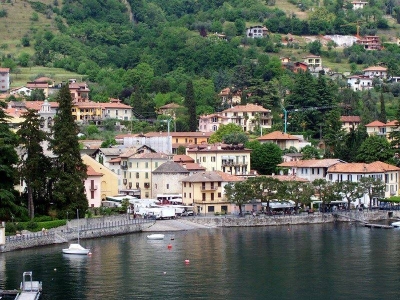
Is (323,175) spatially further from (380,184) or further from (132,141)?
(132,141)

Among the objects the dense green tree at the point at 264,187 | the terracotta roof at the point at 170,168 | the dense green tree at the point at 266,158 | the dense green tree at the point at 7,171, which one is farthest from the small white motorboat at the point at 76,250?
the dense green tree at the point at 266,158

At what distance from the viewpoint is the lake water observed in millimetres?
68562

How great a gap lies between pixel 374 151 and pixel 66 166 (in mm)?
38100

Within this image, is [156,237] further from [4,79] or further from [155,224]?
[4,79]

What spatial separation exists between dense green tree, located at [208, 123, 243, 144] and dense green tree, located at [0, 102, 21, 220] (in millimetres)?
41777

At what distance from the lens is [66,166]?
93.1m

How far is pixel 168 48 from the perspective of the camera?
184 meters

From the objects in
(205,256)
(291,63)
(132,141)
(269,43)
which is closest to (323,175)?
(132,141)

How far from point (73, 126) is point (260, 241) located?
17.2 m

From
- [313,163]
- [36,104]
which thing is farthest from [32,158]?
[36,104]

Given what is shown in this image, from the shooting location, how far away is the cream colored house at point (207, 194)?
346ft

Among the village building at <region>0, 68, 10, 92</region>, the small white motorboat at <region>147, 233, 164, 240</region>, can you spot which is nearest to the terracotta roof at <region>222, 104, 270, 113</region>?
the village building at <region>0, 68, 10, 92</region>

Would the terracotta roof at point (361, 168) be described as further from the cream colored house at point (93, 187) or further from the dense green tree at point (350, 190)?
the cream colored house at point (93, 187)

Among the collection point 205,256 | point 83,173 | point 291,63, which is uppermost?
point 291,63
